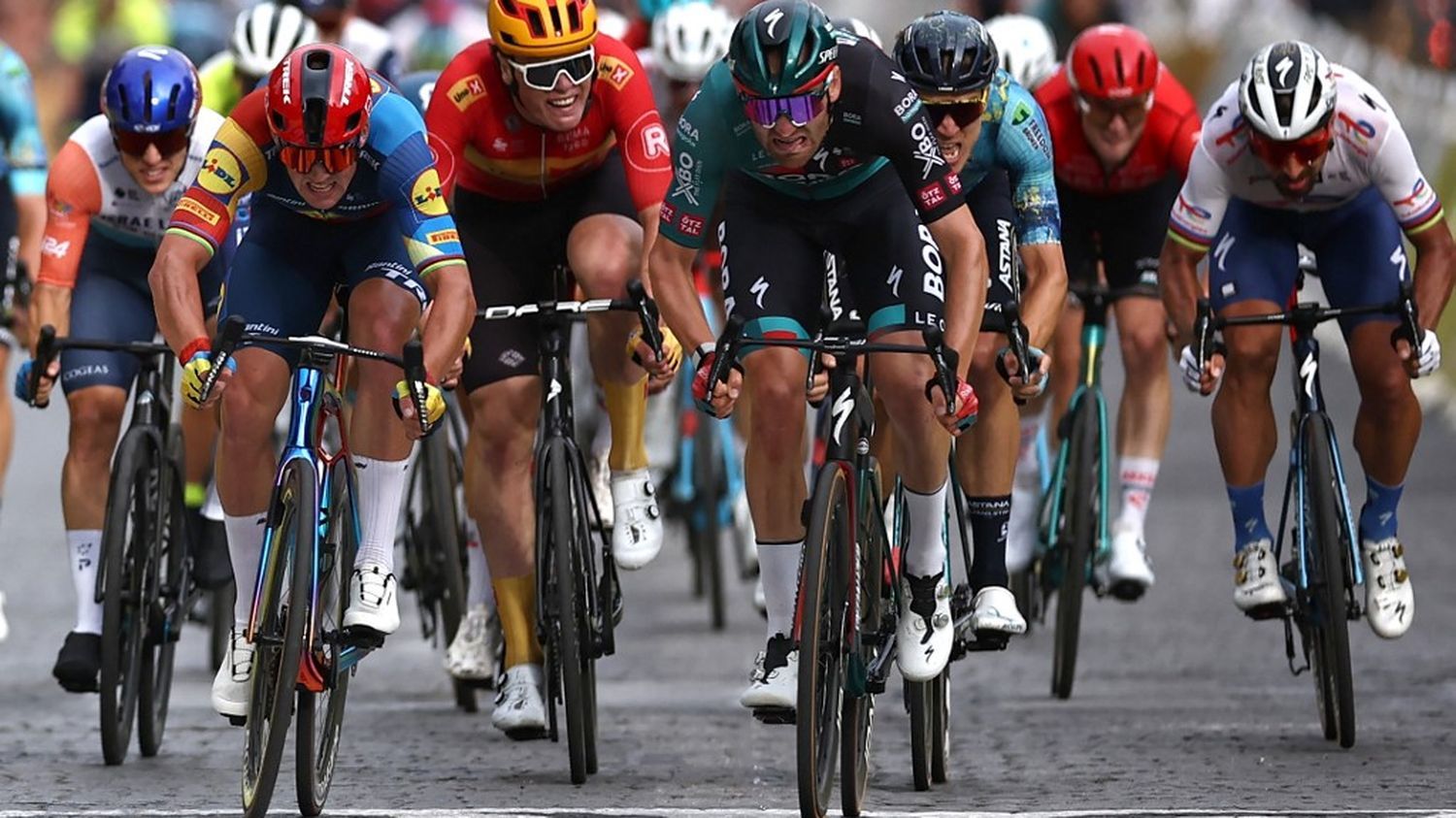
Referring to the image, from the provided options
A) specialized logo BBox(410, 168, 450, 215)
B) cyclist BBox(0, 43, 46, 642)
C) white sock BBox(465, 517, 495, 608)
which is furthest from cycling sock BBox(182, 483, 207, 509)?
specialized logo BBox(410, 168, 450, 215)

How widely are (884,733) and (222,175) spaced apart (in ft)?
10.4

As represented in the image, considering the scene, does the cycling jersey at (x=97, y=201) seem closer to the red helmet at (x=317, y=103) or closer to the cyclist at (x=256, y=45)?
the red helmet at (x=317, y=103)

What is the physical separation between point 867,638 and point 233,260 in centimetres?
198

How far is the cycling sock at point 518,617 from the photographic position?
9578 mm

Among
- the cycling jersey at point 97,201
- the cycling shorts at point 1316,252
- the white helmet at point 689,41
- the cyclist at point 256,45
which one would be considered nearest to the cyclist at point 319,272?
the cycling jersey at point 97,201

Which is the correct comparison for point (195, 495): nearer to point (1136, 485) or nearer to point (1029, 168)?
point (1029, 168)

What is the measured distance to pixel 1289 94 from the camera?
9.48 metres

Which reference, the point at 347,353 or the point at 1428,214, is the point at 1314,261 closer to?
the point at 1428,214

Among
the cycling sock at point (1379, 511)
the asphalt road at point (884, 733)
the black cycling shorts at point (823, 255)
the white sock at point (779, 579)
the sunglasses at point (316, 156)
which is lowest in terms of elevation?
the asphalt road at point (884, 733)

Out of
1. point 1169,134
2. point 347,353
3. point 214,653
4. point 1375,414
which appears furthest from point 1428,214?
point 214,653

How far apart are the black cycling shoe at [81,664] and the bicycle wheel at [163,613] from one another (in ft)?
0.62

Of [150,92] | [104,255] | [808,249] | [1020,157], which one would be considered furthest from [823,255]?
[104,255]

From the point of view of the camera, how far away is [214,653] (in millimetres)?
12008

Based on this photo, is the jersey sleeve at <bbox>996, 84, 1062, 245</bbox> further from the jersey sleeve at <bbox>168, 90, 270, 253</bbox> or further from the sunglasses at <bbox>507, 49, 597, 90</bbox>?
the jersey sleeve at <bbox>168, 90, 270, 253</bbox>
